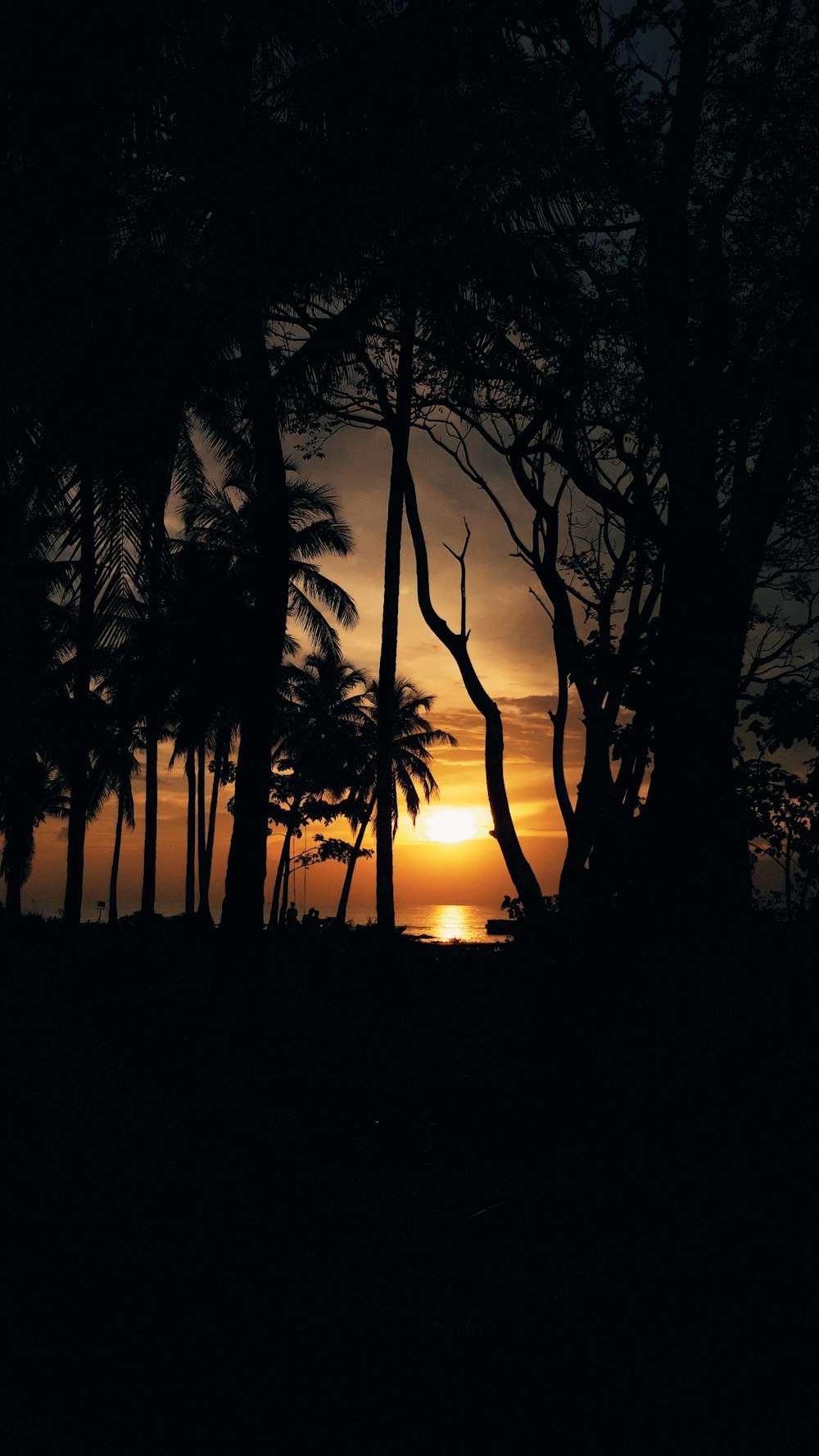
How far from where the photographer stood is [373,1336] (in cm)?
372

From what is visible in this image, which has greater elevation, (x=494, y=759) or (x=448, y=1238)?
(x=494, y=759)

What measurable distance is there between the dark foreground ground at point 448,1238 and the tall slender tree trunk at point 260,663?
2.09 metres

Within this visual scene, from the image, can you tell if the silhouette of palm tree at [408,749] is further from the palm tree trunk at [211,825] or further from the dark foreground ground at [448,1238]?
the dark foreground ground at [448,1238]

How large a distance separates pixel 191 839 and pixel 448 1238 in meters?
27.6

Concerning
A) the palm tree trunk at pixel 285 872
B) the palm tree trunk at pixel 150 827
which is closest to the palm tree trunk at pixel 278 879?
the palm tree trunk at pixel 285 872

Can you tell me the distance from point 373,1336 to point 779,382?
8.20 meters

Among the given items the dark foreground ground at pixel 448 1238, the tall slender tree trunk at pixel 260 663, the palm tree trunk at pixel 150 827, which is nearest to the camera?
the dark foreground ground at pixel 448 1238

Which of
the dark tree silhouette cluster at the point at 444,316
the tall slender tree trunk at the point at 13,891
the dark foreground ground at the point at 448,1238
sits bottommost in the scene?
the dark foreground ground at the point at 448,1238

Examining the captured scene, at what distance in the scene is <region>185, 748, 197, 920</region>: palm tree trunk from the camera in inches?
1156

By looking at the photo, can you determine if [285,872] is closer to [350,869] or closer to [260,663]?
[350,869]

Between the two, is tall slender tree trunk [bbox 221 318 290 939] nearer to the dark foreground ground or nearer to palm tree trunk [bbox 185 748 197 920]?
the dark foreground ground

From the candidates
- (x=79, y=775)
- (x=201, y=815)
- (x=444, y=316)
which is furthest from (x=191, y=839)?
(x=444, y=316)

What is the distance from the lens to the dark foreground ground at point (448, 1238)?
3139mm

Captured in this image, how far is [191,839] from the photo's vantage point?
31.5 m
